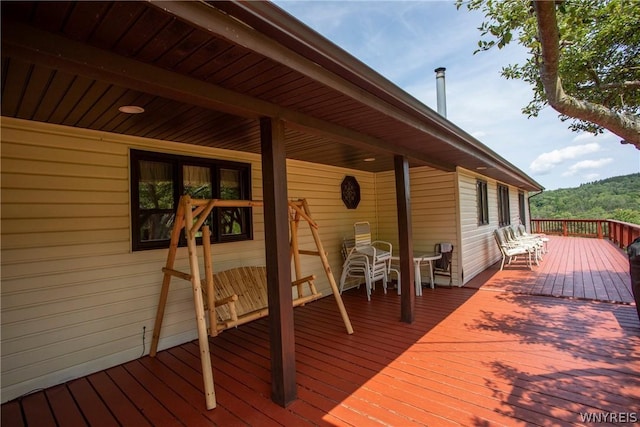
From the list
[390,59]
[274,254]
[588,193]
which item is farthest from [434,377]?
[588,193]

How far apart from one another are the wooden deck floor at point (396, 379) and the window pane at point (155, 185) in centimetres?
159

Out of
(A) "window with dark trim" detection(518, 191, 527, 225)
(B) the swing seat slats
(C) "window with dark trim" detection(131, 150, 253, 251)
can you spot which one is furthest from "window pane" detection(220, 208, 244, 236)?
(A) "window with dark trim" detection(518, 191, 527, 225)

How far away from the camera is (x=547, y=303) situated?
4.32m

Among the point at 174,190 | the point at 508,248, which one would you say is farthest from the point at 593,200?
the point at 174,190

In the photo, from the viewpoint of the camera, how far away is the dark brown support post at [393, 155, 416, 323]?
3.79m

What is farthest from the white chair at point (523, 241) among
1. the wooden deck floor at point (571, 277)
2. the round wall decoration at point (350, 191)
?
the round wall decoration at point (350, 191)

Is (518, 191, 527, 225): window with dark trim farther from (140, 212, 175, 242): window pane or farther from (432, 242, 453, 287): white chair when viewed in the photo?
(140, 212, 175, 242): window pane

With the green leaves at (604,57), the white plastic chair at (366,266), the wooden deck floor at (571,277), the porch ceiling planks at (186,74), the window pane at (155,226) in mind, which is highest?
the green leaves at (604,57)

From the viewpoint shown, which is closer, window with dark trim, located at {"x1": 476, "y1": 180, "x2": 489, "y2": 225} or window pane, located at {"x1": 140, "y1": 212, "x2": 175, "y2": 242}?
window pane, located at {"x1": 140, "y1": 212, "x2": 175, "y2": 242}

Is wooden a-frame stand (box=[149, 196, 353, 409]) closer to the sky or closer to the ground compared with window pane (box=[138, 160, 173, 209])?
closer to the ground

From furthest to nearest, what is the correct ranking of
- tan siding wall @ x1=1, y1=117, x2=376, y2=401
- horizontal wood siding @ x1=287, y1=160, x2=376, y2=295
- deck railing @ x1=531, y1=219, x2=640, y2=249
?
deck railing @ x1=531, y1=219, x2=640, y2=249 < horizontal wood siding @ x1=287, y1=160, x2=376, y2=295 < tan siding wall @ x1=1, y1=117, x2=376, y2=401

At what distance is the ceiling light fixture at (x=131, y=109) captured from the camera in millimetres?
2281

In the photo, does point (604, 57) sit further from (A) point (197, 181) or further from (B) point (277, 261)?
(A) point (197, 181)

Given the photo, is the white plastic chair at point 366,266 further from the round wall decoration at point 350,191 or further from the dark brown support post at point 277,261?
the dark brown support post at point 277,261
